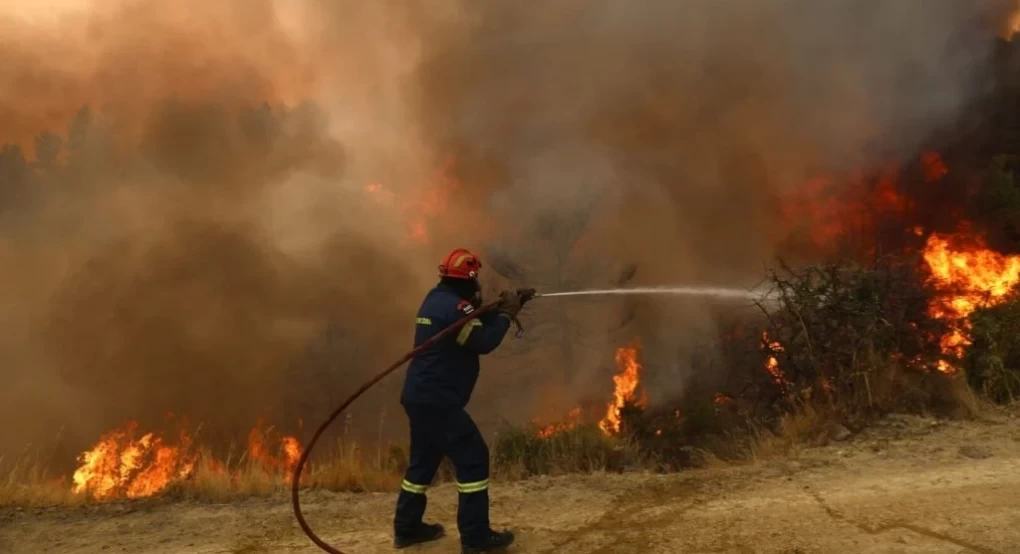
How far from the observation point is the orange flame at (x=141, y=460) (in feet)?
18.5

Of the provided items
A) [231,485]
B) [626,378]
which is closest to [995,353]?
[231,485]

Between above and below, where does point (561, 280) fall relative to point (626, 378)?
above

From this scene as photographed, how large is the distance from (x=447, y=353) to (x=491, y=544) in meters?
1.00

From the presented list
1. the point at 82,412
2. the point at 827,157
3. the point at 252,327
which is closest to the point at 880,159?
the point at 827,157

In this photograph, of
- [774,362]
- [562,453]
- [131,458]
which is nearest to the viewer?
[562,453]

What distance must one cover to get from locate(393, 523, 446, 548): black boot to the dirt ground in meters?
0.06

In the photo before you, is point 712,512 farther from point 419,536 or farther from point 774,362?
point 774,362

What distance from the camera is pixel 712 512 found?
3668 mm

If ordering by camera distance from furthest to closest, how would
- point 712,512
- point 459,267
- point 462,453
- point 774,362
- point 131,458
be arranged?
1. point 131,458
2. point 774,362
3. point 712,512
4. point 459,267
5. point 462,453

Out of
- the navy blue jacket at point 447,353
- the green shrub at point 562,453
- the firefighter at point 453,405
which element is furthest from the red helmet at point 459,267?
the green shrub at point 562,453

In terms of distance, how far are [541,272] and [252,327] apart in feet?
22.9

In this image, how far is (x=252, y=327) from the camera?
48.0 ft

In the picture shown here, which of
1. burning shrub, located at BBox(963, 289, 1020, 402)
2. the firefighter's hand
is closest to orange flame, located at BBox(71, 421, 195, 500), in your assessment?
the firefighter's hand

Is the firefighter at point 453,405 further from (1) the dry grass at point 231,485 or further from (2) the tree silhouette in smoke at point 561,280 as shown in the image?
(2) the tree silhouette in smoke at point 561,280
